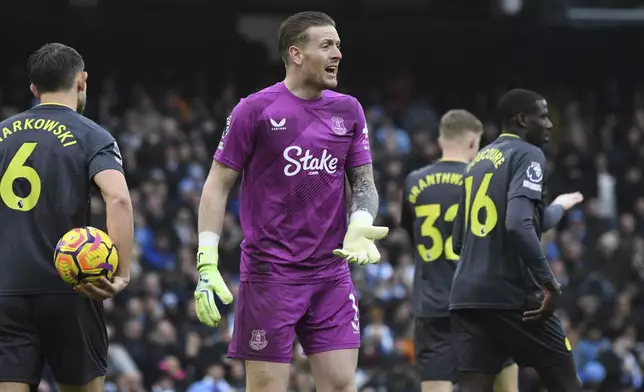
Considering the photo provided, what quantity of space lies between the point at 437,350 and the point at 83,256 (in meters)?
4.19

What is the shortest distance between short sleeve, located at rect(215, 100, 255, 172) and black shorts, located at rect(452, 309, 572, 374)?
216 centimetres

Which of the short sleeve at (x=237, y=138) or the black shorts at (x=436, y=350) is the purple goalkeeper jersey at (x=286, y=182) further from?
the black shorts at (x=436, y=350)

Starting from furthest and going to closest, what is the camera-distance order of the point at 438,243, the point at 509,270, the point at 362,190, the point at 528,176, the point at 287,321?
the point at 438,243 < the point at 509,270 < the point at 528,176 < the point at 362,190 < the point at 287,321

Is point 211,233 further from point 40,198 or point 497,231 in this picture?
point 497,231

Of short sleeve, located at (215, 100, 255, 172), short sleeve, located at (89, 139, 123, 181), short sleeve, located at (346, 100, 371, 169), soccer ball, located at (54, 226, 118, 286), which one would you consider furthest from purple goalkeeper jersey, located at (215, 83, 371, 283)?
soccer ball, located at (54, 226, 118, 286)

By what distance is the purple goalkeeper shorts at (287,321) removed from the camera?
773 centimetres

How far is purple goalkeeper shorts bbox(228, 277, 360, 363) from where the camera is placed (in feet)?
25.4

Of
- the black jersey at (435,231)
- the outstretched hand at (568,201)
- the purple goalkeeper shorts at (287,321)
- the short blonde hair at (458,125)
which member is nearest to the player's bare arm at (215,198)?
the purple goalkeeper shorts at (287,321)

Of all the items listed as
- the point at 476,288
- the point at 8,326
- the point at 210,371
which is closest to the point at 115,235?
the point at 8,326

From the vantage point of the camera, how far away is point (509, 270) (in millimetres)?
9008

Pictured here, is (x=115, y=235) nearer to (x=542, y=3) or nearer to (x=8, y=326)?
(x=8, y=326)

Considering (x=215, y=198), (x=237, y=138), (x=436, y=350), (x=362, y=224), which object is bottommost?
(x=436, y=350)

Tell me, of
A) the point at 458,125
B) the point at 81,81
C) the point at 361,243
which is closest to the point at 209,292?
the point at 361,243

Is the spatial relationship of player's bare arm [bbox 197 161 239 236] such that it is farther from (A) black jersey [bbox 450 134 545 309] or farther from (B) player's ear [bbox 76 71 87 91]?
(A) black jersey [bbox 450 134 545 309]
